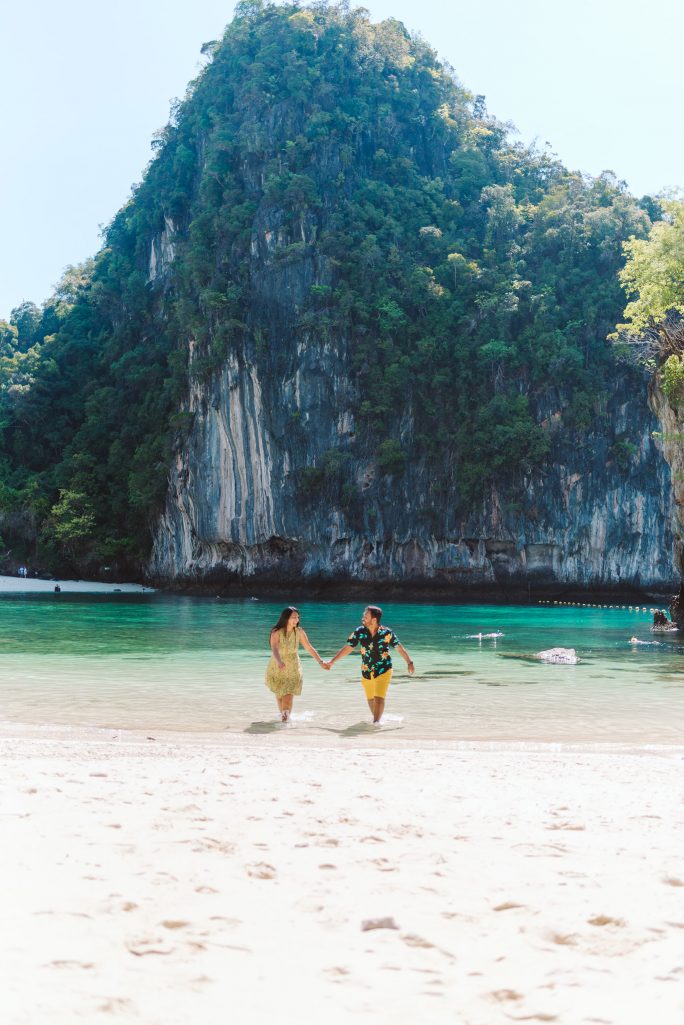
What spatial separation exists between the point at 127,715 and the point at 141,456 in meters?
40.4

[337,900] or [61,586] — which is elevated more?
[337,900]

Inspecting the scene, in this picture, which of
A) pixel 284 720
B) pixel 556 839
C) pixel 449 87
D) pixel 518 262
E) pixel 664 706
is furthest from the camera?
pixel 449 87

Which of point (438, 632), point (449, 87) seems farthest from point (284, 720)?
point (449, 87)

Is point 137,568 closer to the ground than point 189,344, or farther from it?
closer to the ground

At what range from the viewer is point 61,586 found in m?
46.2

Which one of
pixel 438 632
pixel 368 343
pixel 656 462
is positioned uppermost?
pixel 368 343

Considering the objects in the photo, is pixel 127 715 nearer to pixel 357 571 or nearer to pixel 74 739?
pixel 74 739

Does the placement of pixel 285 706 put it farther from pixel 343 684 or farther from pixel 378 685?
pixel 343 684

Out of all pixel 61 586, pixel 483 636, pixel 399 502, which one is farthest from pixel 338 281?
pixel 483 636

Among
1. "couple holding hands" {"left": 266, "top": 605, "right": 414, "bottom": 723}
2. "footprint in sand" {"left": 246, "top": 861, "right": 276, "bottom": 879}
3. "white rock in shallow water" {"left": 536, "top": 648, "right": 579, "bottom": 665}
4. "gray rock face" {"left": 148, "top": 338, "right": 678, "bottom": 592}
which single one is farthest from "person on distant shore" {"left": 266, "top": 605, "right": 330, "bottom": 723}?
"gray rock face" {"left": 148, "top": 338, "right": 678, "bottom": 592}

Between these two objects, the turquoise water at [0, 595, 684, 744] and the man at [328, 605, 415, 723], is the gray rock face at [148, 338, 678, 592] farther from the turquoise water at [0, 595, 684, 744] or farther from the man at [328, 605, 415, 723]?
the man at [328, 605, 415, 723]

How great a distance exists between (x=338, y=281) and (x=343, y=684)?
35300 mm

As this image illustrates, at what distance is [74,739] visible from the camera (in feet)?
23.4

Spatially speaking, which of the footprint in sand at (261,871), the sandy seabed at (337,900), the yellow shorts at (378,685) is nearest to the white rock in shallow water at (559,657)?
the yellow shorts at (378,685)
